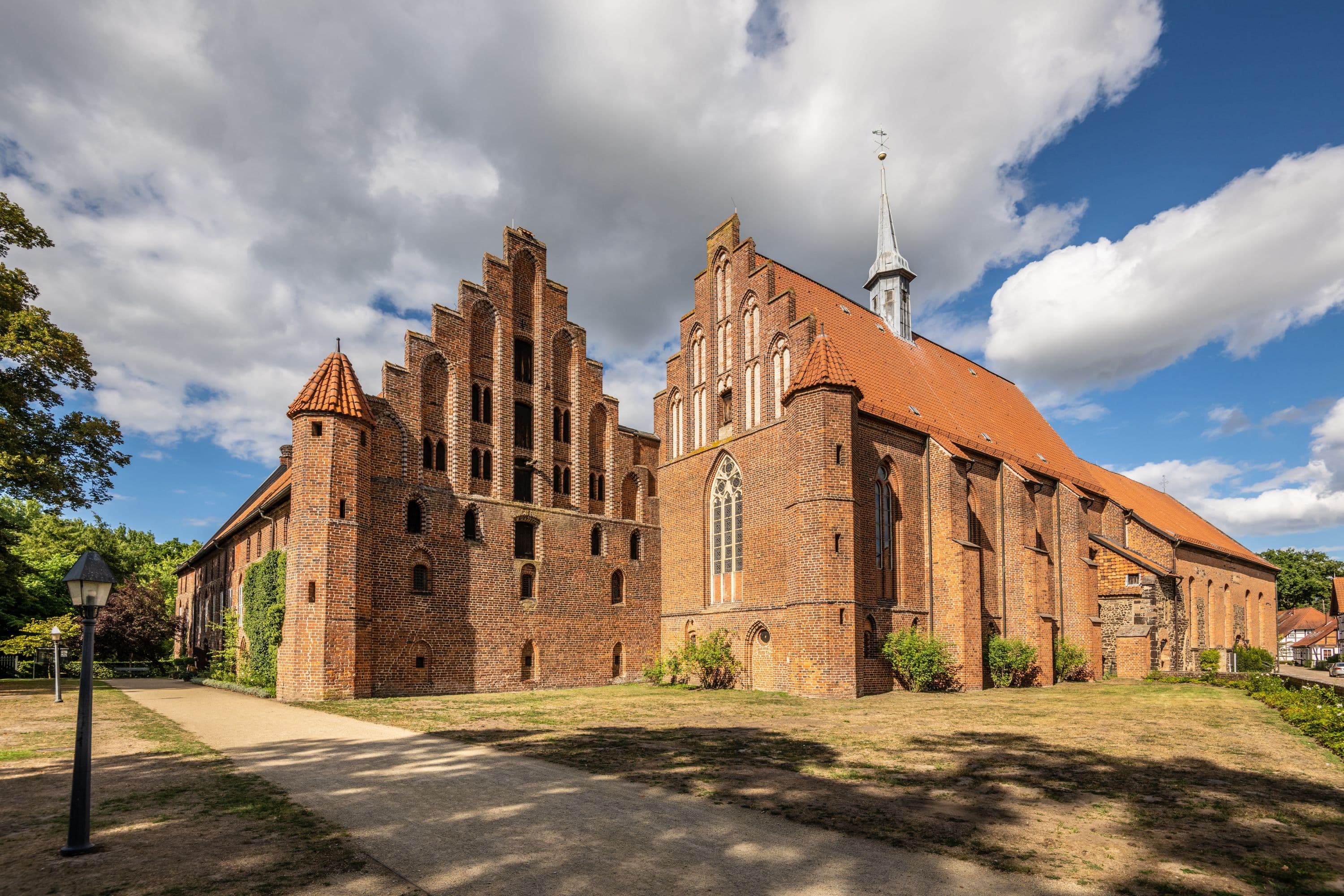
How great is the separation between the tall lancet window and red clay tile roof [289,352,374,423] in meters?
11.8

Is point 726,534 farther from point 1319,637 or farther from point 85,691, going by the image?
point 1319,637

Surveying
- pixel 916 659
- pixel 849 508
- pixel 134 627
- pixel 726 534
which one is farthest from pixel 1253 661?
pixel 134 627

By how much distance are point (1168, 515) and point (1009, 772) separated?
45157 millimetres

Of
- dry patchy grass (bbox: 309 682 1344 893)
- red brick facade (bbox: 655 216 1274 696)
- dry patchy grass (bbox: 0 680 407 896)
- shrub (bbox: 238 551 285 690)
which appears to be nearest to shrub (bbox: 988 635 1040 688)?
red brick facade (bbox: 655 216 1274 696)

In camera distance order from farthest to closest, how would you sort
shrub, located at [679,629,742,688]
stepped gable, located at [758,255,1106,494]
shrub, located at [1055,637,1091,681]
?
shrub, located at [1055,637,1091,681]
stepped gable, located at [758,255,1106,494]
shrub, located at [679,629,742,688]

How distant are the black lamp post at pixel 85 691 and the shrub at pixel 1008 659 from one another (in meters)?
26.0

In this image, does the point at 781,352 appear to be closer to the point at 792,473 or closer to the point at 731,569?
the point at 792,473

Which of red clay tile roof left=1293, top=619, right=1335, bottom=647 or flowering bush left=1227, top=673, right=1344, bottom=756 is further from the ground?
flowering bush left=1227, top=673, right=1344, bottom=756

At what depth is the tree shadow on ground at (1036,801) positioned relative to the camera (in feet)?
20.3

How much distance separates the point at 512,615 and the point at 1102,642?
Result: 25.4 m

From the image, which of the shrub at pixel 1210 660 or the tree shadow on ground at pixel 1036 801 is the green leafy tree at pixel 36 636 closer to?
the tree shadow on ground at pixel 1036 801

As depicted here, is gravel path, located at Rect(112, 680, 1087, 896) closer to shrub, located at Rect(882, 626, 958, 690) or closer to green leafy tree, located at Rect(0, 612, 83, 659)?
shrub, located at Rect(882, 626, 958, 690)

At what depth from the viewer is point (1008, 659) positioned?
87.1 feet

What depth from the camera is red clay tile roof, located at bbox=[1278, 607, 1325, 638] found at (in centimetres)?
8281
